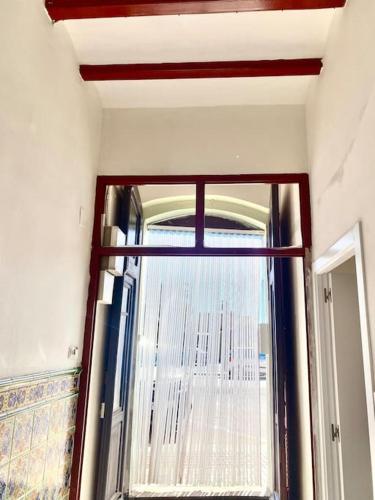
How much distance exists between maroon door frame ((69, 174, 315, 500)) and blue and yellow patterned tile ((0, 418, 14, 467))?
2.96ft

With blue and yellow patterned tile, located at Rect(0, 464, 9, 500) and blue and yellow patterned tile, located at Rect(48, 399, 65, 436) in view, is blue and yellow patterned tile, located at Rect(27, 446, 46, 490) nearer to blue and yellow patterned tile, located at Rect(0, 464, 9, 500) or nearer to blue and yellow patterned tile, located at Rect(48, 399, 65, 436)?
blue and yellow patterned tile, located at Rect(48, 399, 65, 436)

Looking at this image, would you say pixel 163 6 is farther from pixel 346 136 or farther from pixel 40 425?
pixel 40 425

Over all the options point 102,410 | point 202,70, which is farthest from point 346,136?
point 102,410

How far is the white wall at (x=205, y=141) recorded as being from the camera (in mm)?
3102

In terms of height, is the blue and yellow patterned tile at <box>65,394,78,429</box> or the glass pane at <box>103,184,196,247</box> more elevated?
the glass pane at <box>103,184,196,247</box>

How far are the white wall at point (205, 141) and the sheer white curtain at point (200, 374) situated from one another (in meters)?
0.55

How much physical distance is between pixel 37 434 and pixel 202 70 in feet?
8.03

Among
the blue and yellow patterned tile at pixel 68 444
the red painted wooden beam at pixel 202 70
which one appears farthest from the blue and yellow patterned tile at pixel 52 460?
the red painted wooden beam at pixel 202 70

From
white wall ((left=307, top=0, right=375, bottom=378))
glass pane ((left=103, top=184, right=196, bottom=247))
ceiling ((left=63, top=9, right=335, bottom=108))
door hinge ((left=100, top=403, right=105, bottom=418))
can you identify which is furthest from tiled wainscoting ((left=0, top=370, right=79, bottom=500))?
ceiling ((left=63, top=9, right=335, bottom=108))

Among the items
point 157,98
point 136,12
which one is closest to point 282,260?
point 157,98

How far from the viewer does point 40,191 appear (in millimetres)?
2113

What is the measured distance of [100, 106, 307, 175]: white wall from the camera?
3102mm

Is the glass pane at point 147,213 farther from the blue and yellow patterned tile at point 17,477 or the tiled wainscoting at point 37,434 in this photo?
the blue and yellow patterned tile at point 17,477

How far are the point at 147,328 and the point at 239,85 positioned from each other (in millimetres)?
1955
